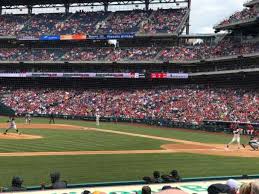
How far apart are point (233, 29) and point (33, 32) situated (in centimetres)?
3186

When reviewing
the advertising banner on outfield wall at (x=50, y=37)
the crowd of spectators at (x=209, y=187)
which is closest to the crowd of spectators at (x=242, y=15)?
the advertising banner on outfield wall at (x=50, y=37)

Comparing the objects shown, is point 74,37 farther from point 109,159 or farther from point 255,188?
point 255,188

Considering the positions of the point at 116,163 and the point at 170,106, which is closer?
the point at 116,163

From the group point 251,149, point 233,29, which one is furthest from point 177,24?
point 251,149

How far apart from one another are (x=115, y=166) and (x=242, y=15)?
4411 cm

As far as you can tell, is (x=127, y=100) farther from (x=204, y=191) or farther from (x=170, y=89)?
(x=204, y=191)

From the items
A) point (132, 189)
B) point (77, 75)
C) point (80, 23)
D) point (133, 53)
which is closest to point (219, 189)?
point (132, 189)

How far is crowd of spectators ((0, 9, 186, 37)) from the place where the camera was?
71750mm

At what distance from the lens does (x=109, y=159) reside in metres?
24.3

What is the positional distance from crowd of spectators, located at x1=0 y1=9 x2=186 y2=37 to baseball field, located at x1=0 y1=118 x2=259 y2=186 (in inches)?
1527

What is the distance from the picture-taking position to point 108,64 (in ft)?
226

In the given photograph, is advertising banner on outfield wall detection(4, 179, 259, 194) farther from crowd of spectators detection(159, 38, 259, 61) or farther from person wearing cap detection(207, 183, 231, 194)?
crowd of spectators detection(159, 38, 259, 61)

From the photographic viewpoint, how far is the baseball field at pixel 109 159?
19312 millimetres

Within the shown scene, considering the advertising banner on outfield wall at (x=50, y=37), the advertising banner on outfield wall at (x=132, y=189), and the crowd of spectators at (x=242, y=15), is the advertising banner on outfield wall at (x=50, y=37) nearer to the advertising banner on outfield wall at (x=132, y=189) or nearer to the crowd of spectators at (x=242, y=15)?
the crowd of spectators at (x=242, y=15)
